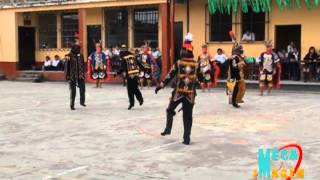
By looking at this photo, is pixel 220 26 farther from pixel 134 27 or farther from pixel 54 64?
pixel 54 64

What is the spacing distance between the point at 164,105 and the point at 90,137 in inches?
208

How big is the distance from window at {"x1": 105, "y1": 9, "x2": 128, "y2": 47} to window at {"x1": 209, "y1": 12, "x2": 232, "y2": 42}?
470 centimetres

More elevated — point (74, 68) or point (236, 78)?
point (74, 68)

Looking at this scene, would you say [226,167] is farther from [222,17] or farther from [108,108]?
[222,17]

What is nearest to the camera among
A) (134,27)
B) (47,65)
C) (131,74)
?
(131,74)

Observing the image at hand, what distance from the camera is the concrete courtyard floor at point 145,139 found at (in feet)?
25.5

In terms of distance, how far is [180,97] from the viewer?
9.67 m

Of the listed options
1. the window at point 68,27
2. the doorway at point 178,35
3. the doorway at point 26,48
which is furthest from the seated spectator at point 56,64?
the doorway at point 178,35

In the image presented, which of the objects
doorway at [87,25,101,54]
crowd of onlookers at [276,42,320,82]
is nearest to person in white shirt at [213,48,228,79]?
crowd of onlookers at [276,42,320,82]

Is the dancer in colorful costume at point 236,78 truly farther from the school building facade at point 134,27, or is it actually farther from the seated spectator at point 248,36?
the seated spectator at point 248,36

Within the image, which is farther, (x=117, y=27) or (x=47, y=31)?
(x=47, y=31)

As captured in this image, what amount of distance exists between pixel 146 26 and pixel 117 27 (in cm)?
171

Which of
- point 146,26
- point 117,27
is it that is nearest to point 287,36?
point 146,26

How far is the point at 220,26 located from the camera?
74.8ft
